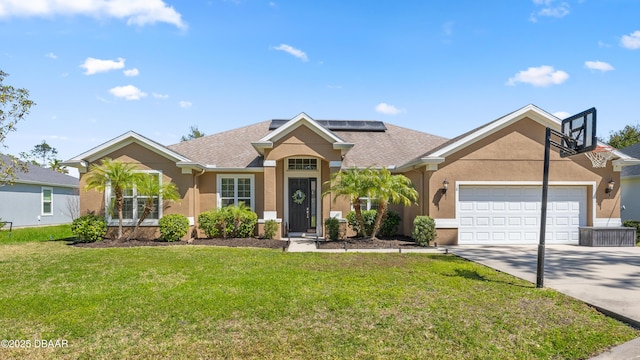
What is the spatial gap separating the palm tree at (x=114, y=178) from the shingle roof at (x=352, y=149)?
3408mm

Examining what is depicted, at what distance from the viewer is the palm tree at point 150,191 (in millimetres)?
12953

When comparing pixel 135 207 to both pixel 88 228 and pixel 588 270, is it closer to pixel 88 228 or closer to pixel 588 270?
pixel 88 228

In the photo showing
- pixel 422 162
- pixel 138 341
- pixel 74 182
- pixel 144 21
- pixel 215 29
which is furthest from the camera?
pixel 74 182

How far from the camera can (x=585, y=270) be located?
28.2 feet

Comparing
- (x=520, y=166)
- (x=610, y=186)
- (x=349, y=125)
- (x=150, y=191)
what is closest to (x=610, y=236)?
(x=610, y=186)

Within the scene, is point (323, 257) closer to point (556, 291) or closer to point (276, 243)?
point (276, 243)

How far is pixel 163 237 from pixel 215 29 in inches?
311

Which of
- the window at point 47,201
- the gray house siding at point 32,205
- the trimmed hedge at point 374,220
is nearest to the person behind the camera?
the trimmed hedge at point 374,220

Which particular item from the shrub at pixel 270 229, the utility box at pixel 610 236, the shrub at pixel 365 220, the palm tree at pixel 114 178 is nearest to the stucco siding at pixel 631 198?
the utility box at pixel 610 236

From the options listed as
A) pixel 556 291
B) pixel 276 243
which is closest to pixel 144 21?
pixel 276 243

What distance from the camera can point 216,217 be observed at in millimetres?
14227

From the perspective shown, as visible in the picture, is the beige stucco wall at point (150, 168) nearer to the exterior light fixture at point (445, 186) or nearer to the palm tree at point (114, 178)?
the palm tree at point (114, 178)

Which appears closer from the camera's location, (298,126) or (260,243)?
(260,243)

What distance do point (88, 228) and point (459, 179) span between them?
549 inches
